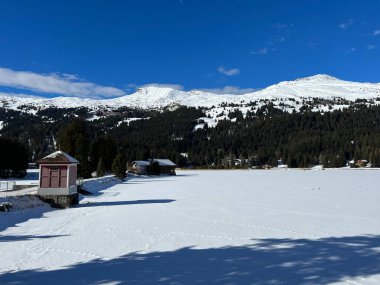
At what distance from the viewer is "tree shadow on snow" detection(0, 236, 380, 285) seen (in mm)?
9336

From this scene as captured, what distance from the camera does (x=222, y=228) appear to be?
17469 millimetres

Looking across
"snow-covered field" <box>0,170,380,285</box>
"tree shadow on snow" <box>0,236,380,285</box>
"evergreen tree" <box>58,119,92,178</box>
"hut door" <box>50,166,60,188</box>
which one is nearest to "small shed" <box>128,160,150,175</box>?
"evergreen tree" <box>58,119,92,178</box>

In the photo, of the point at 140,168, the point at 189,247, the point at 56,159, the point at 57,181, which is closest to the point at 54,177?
the point at 57,181

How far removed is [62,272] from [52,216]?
1262cm

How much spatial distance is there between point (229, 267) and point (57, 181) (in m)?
19.4

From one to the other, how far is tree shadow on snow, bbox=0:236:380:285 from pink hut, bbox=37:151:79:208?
631 inches

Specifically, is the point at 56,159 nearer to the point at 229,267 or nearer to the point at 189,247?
the point at 189,247

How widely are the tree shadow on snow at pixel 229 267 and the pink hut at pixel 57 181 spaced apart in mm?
16037

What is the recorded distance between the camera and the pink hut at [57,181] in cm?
2670

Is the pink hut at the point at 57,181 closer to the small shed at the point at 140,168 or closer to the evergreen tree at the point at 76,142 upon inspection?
the evergreen tree at the point at 76,142

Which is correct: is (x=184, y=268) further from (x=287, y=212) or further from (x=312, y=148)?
(x=312, y=148)

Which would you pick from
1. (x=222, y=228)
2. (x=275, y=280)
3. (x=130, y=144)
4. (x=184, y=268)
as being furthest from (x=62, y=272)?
(x=130, y=144)

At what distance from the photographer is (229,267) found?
34.6 ft

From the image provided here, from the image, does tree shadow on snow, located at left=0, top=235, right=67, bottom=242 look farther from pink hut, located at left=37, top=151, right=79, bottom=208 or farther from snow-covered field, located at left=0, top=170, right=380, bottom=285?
pink hut, located at left=37, top=151, right=79, bottom=208
